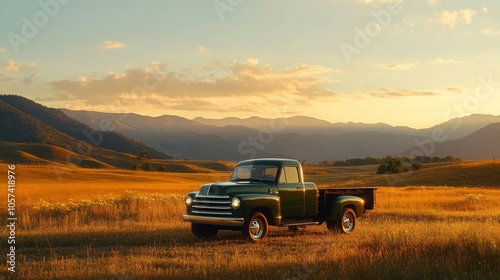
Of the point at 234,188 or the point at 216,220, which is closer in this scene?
the point at 216,220

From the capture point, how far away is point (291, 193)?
63.6 feet

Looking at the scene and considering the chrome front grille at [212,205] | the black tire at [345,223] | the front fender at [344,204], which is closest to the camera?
the chrome front grille at [212,205]

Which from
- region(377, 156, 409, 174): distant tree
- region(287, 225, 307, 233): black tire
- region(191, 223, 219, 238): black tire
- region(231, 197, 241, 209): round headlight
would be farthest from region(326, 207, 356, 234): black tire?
region(377, 156, 409, 174): distant tree

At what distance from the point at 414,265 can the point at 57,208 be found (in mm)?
18504

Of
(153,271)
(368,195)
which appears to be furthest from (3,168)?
(153,271)

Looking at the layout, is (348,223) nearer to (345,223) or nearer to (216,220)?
(345,223)

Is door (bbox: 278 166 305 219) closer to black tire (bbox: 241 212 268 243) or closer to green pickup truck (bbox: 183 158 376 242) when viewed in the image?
green pickup truck (bbox: 183 158 376 242)

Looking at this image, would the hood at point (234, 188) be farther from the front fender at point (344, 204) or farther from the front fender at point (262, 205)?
the front fender at point (344, 204)

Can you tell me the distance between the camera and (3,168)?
9181 cm

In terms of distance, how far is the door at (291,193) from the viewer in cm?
1911

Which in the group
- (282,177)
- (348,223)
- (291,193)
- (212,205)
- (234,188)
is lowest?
(348,223)

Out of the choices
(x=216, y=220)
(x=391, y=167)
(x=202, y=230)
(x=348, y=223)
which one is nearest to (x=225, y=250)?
(x=216, y=220)

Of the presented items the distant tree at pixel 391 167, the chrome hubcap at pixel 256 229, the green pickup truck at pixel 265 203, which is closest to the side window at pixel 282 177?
the green pickup truck at pixel 265 203

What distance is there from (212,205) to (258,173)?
204cm
